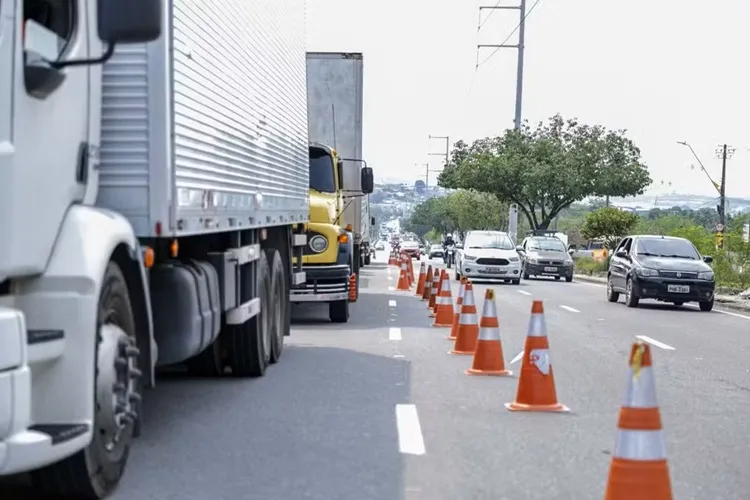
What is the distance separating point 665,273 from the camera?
83.3 ft

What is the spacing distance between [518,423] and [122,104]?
402 centimetres

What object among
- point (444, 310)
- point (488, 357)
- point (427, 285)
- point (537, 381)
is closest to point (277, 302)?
point (488, 357)

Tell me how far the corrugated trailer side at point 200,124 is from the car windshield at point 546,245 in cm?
3166

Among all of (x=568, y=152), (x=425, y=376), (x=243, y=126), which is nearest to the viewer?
(x=243, y=126)

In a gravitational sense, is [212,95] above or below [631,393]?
above

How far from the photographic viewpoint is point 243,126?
1022 cm

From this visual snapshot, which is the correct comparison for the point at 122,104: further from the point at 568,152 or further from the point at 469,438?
the point at 568,152

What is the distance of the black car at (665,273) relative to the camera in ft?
82.9

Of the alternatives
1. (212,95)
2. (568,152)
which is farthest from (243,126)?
(568,152)

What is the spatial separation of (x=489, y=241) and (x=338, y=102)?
48.0ft

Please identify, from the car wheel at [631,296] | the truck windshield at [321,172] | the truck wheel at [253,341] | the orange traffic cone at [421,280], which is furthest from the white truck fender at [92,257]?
the orange traffic cone at [421,280]

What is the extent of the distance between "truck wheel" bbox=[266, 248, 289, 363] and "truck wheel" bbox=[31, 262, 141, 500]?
5663mm

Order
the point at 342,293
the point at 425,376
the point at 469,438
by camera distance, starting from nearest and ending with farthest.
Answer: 1. the point at 469,438
2. the point at 425,376
3. the point at 342,293

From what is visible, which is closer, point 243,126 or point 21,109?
point 21,109
